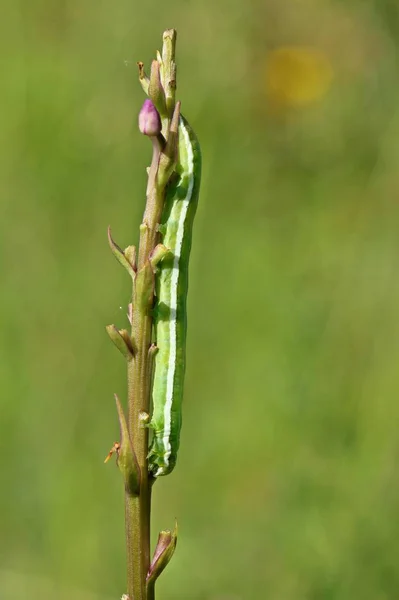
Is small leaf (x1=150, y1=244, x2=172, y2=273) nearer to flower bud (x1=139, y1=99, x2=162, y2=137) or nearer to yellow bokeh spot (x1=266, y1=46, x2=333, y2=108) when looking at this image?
flower bud (x1=139, y1=99, x2=162, y2=137)

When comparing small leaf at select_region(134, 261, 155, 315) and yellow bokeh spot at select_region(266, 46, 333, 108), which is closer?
small leaf at select_region(134, 261, 155, 315)

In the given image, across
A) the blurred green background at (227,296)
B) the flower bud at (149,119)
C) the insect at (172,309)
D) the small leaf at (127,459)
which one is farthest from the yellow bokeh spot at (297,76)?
the small leaf at (127,459)

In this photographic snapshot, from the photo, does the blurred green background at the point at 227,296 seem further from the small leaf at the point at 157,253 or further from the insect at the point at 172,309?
the small leaf at the point at 157,253

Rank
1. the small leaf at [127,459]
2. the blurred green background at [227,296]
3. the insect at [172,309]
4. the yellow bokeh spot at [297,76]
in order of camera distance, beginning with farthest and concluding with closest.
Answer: the yellow bokeh spot at [297,76]
the blurred green background at [227,296]
the insect at [172,309]
the small leaf at [127,459]

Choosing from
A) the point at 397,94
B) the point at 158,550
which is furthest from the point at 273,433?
the point at 158,550

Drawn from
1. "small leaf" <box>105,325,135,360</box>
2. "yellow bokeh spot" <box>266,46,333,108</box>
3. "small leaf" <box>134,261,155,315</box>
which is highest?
"yellow bokeh spot" <box>266,46,333,108</box>

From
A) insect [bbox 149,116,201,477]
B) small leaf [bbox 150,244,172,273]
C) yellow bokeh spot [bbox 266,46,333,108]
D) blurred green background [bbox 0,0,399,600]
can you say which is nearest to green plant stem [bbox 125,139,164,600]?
small leaf [bbox 150,244,172,273]

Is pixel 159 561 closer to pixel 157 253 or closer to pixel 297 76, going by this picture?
pixel 157 253
